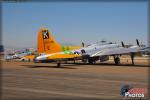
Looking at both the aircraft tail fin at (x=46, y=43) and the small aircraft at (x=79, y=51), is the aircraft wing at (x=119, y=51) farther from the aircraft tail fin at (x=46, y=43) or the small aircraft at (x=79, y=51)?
the aircraft tail fin at (x=46, y=43)

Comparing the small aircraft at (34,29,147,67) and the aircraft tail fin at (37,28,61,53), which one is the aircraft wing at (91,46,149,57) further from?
the aircraft tail fin at (37,28,61,53)

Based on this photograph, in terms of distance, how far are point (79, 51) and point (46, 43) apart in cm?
625

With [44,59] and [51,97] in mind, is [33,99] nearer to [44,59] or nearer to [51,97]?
[51,97]

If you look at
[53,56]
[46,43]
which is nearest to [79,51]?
[46,43]

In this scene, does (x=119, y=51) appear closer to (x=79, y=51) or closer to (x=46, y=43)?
(x=79, y=51)

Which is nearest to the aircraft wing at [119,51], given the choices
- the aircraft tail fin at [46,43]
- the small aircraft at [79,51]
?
the small aircraft at [79,51]

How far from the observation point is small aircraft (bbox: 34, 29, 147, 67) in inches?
1618

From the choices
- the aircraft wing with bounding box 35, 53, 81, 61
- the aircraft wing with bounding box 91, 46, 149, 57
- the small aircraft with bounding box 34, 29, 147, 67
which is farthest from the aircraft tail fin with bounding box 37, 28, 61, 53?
the aircraft wing with bounding box 91, 46, 149, 57

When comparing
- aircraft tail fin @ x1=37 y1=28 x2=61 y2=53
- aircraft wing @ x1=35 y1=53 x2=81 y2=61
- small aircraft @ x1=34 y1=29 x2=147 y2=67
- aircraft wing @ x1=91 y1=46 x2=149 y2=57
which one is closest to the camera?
aircraft wing @ x1=35 y1=53 x2=81 y2=61

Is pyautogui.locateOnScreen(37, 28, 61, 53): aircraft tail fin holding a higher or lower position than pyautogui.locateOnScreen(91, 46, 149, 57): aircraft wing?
higher

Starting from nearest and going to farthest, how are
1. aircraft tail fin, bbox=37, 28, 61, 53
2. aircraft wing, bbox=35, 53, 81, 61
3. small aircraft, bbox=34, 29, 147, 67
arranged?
aircraft wing, bbox=35, 53, 81, 61, small aircraft, bbox=34, 29, 147, 67, aircraft tail fin, bbox=37, 28, 61, 53

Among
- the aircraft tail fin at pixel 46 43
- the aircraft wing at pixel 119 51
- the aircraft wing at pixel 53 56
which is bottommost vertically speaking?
the aircraft wing at pixel 53 56

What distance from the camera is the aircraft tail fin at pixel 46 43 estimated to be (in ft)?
142

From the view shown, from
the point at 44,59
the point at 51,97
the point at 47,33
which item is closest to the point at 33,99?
the point at 51,97
